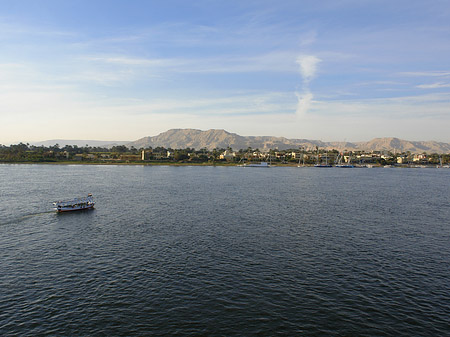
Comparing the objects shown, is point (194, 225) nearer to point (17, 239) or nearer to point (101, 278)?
point (101, 278)

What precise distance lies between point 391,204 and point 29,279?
106m

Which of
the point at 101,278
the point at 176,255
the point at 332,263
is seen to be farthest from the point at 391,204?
the point at 101,278

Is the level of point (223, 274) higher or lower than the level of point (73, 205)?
lower

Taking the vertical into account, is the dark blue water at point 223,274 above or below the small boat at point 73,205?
below

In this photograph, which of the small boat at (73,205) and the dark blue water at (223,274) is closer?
the dark blue water at (223,274)

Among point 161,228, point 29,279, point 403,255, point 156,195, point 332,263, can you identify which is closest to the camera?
point 29,279

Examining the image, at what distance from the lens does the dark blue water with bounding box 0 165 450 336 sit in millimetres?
31391

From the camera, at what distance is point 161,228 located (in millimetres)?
67250

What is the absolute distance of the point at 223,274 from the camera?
4272 cm

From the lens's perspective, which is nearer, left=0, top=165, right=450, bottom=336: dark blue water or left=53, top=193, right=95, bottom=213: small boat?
left=0, top=165, right=450, bottom=336: dark blue water

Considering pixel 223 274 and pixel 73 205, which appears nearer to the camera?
pixel 223 274

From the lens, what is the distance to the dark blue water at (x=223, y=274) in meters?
31.4

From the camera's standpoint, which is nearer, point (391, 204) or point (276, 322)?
point (276, 322)

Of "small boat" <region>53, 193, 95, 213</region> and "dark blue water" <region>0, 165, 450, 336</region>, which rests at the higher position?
"small boat" <region>53, 193, 95, 213</region>
